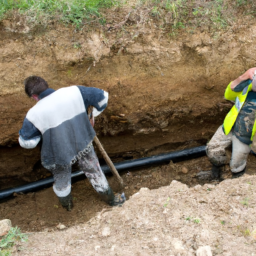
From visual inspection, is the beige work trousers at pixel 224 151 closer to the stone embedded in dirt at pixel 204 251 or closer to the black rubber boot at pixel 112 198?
the black rubber boot at pixel 112 198

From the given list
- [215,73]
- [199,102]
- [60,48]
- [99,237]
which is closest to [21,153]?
[60,48]

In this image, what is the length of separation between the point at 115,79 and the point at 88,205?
168cm

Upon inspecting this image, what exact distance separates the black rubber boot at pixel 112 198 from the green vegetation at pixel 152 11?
2.12 metres

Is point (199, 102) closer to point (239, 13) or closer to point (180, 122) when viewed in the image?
point (180, 122)

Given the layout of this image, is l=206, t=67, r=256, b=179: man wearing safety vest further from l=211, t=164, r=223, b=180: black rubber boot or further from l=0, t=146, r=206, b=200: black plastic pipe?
l=0, t=146, r=206, b=200: black plastic pipe

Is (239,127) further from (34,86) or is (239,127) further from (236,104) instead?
(34,86)

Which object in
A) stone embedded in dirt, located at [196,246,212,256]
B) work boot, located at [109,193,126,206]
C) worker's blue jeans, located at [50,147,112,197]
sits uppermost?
stone embedded in dirt, located at [196,246,212,256]

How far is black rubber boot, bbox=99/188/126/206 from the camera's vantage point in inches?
123

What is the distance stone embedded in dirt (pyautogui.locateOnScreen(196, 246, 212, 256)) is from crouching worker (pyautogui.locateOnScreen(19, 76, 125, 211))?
55.6 inches

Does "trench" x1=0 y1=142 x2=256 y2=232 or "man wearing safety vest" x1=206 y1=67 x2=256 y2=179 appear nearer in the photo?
"man wearing safety vest" x1=206 y1=67 x2=256 y2=179

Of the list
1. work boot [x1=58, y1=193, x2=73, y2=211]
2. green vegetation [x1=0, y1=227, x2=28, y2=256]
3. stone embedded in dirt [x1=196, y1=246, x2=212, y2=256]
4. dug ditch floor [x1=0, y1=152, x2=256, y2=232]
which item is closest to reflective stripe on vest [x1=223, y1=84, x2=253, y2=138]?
dug ditch floor [x1=0, y1=152, x2=256, y2=232]

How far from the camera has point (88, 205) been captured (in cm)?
341

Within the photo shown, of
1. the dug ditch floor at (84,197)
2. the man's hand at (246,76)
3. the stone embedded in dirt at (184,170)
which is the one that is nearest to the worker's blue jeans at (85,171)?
the dug ditch floor at (84,197)

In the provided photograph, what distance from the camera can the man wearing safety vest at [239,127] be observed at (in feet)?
8.79
